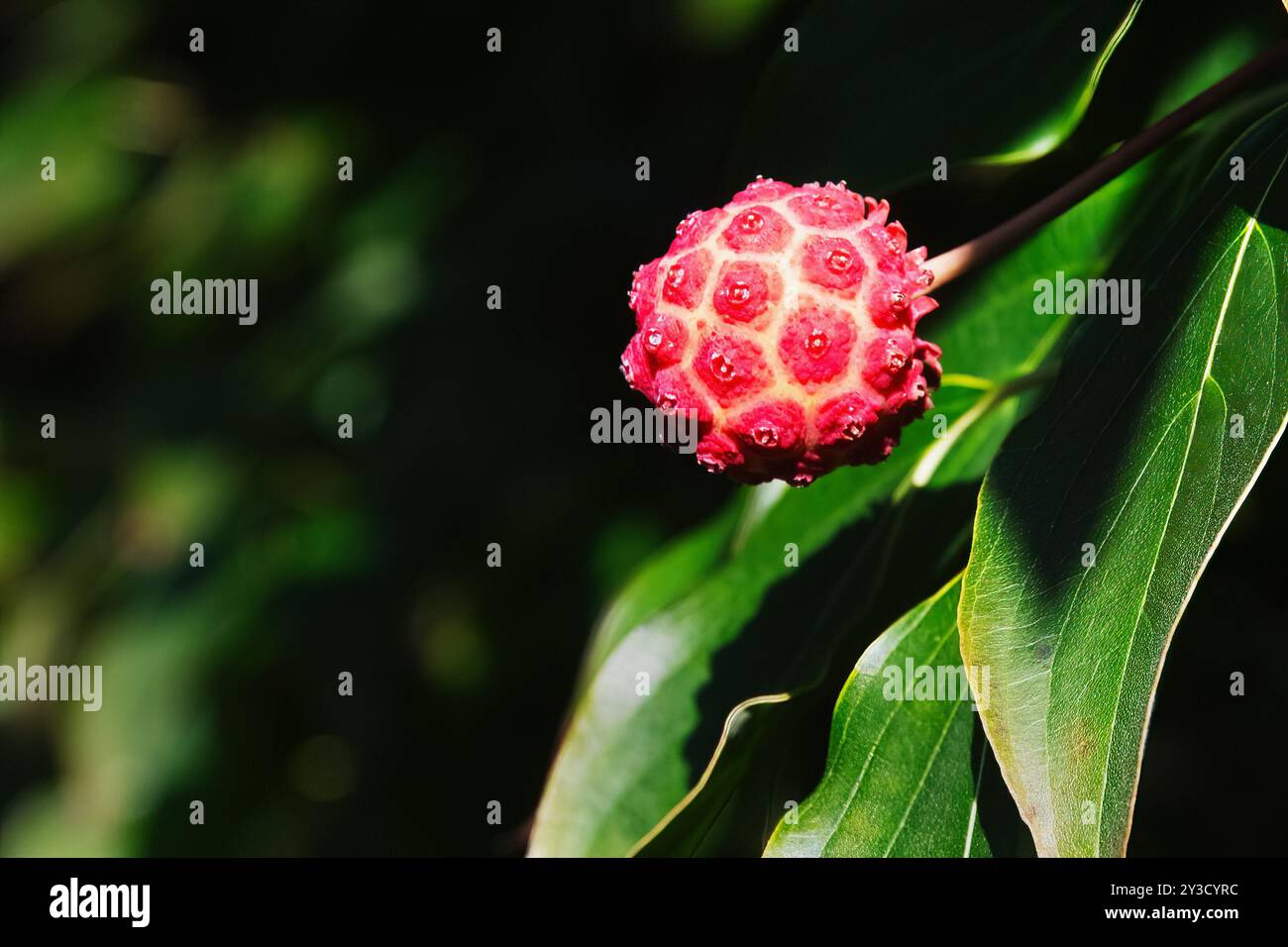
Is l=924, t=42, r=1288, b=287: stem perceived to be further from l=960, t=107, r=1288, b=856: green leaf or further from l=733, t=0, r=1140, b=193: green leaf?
l=733, t=0, r=1140, b=193: green leaf

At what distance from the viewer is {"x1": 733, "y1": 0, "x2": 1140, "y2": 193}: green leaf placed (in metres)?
1.13

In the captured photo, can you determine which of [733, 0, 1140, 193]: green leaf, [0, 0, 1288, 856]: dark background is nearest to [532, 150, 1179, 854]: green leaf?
[733, 0, 1140, 193]: green leaf

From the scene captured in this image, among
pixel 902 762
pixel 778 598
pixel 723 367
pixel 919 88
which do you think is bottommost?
pixel 902 762

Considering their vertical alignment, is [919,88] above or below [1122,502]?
above

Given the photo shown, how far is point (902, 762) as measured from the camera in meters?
1.04

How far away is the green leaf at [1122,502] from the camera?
0.81 meters

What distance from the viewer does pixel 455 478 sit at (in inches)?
72.4

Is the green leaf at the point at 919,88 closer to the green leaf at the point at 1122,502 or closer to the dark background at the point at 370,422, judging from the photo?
the green leaf at the point at 1122,502

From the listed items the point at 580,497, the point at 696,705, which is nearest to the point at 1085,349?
the point at 696,705

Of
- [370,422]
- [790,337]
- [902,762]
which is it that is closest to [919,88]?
[790,337]

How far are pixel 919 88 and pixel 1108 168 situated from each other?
0.37 m

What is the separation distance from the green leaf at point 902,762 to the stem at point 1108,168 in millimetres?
273

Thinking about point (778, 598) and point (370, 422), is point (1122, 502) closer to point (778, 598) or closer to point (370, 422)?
point (778, 598)

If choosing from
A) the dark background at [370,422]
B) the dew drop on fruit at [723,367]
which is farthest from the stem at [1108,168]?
the dark background at [370,422]
